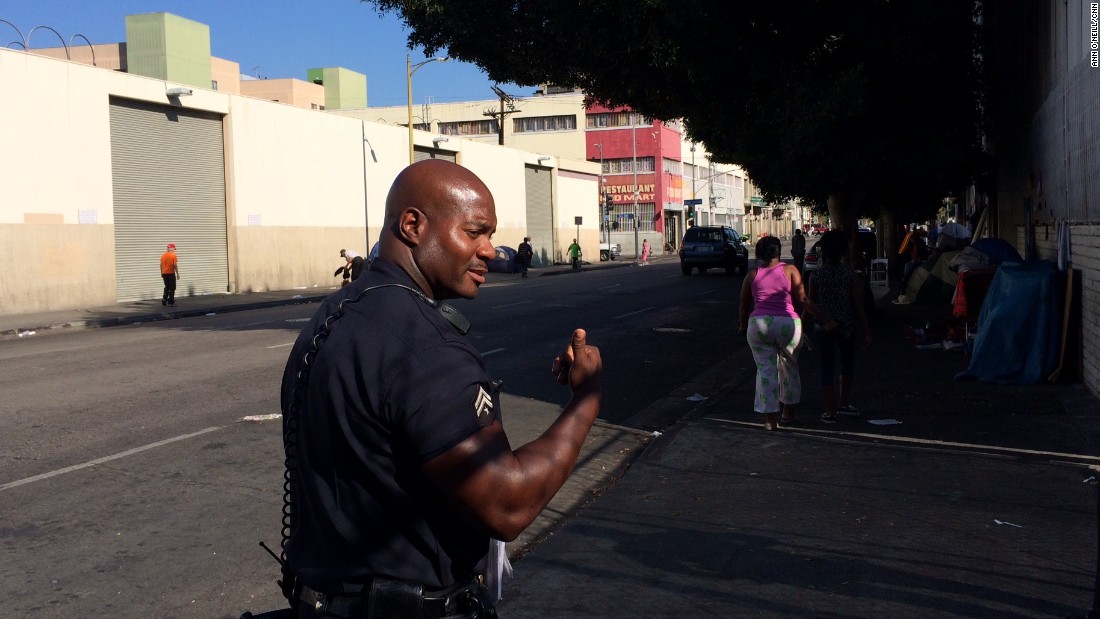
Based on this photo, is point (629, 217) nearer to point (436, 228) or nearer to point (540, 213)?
point (540, 213)

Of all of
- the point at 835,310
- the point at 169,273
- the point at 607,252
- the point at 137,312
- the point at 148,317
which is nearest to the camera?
the point at 835,310

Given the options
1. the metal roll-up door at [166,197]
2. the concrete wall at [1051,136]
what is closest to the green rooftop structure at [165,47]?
the metal roll-up door at [166,197]

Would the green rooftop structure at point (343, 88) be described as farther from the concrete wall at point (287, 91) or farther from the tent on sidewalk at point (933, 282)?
the tent on sidewalk at point (933, 282)

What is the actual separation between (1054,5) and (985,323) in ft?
15.5

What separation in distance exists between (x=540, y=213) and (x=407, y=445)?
185ft

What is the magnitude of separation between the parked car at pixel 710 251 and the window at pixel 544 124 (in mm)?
43033

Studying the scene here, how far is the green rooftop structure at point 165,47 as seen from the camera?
191ft

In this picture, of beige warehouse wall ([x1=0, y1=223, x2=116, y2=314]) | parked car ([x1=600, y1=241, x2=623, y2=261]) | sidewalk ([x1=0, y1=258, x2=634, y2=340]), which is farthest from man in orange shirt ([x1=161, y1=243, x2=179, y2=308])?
parked car ([x1=600, y1=241, x2=623, y2=261])

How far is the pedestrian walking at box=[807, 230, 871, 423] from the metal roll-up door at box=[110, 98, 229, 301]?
24.3 meters

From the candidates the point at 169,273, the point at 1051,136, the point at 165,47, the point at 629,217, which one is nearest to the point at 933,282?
the point at 1051,136

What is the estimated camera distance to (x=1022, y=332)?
1122 cm

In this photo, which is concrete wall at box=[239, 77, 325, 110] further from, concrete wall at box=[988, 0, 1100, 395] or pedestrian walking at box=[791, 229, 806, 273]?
concrete wall at box=[988, 0, 1100, 395]

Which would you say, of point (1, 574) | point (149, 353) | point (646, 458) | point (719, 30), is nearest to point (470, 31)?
point (719, 30)

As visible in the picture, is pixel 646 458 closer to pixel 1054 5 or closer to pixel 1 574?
pixel 1 574
